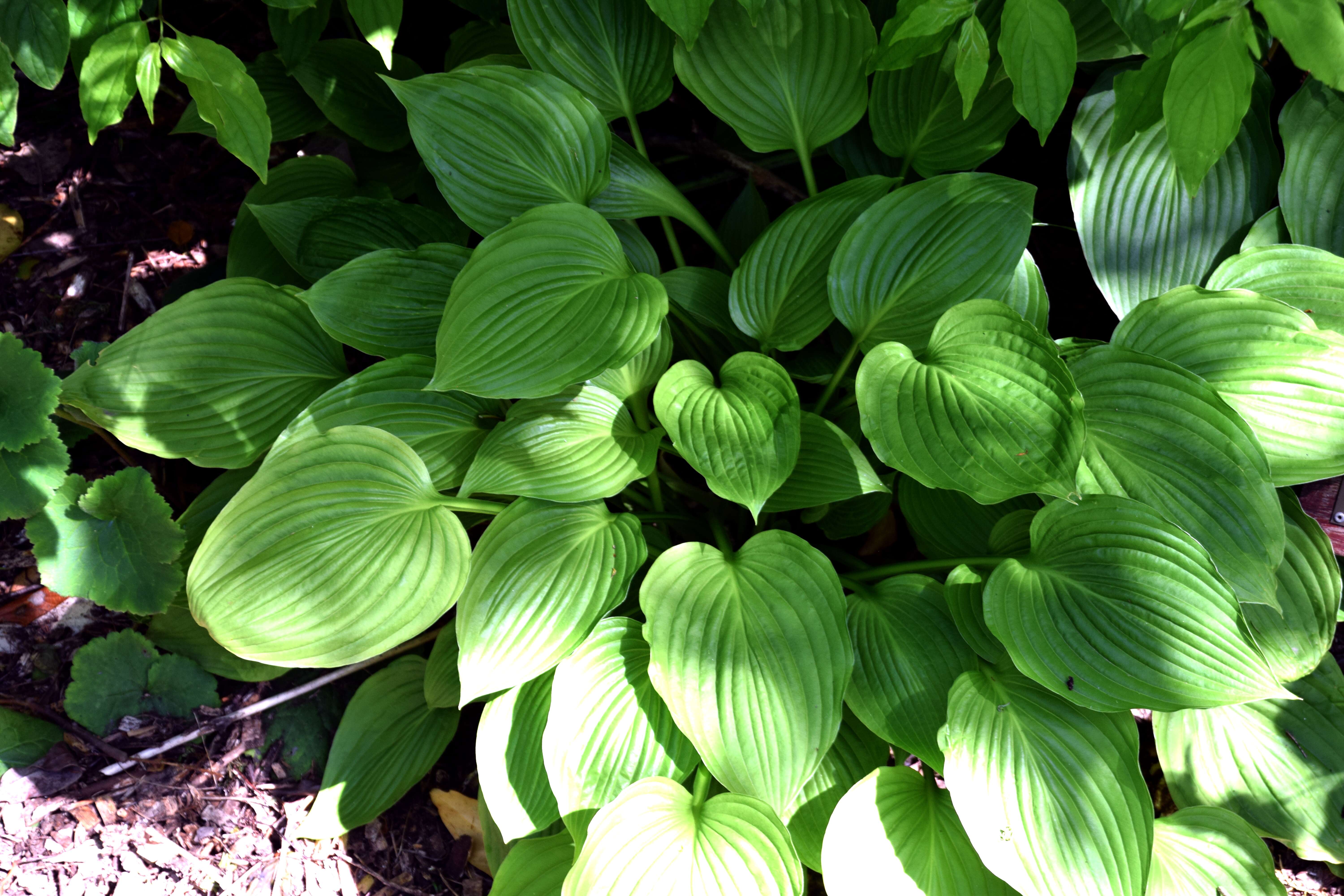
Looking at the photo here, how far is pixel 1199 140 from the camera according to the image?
3.40ft

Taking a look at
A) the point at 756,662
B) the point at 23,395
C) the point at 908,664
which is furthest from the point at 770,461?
the point at 23,395

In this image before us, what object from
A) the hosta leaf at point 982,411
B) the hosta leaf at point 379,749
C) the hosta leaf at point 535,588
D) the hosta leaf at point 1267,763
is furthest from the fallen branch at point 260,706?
the hosta leaf at point 1267,763

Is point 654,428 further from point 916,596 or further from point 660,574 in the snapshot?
point 916,596

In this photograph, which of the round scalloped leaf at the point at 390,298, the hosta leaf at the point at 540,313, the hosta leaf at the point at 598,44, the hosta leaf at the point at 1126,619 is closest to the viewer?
the hosta leaf at the point at 1126,619

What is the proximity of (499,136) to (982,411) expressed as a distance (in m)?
1.05

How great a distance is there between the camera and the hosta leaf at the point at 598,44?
5.78 ft

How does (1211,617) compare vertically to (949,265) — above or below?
below

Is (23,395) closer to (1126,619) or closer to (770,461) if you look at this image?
(770,461)

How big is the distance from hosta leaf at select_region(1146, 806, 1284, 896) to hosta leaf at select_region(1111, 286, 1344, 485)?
63 centimetres

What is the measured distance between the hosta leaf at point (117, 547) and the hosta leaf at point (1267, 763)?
6.57 ft

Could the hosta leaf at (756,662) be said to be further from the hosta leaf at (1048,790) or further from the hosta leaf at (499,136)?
the hosta leaf at (499,136)

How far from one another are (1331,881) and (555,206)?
2123mm

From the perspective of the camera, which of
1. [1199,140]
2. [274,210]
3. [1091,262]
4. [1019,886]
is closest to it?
[1199,140]

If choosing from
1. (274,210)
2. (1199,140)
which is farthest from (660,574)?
A: (274,210)
